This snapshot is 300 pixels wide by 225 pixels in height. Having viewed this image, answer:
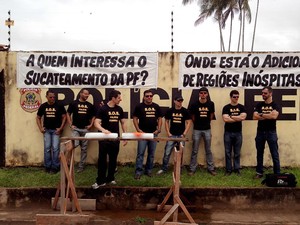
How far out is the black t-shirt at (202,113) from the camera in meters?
8.24

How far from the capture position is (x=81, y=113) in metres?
8.30

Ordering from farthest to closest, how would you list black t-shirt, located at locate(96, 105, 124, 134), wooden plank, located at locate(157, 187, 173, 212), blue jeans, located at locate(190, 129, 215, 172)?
blue jeans, located at locate(190, 129, 215, 172) < black t-shirt, located at locate(96, 105, 124, 134) < wooden plank, located at locate(157, 187, 173, 212)

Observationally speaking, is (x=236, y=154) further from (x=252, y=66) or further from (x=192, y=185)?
(x=252, y=66)

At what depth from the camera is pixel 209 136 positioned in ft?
27.3

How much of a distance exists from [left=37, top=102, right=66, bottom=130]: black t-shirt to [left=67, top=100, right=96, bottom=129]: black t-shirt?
355mm

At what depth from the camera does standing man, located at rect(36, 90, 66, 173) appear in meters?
8.41

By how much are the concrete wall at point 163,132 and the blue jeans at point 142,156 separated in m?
0.78

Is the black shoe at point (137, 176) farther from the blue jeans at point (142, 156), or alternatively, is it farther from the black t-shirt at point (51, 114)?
the black t-shirt at point (51, 114)

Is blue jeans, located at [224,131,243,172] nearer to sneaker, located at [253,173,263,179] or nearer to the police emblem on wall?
sneaker, located at [253,173,263,179]

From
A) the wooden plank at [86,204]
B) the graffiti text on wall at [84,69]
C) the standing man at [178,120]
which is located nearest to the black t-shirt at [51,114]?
the graffiti text on wall at [84,69]

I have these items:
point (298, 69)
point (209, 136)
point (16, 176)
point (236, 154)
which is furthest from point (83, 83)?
point (298, 69)

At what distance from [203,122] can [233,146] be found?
86 centimetres

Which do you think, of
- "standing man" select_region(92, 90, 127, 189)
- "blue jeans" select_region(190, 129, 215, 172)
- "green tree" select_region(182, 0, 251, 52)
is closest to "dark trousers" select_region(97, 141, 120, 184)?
"standing man" select_region(92, 90, 127, 189)

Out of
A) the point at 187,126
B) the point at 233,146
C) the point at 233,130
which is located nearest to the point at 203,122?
the point at 187,126
